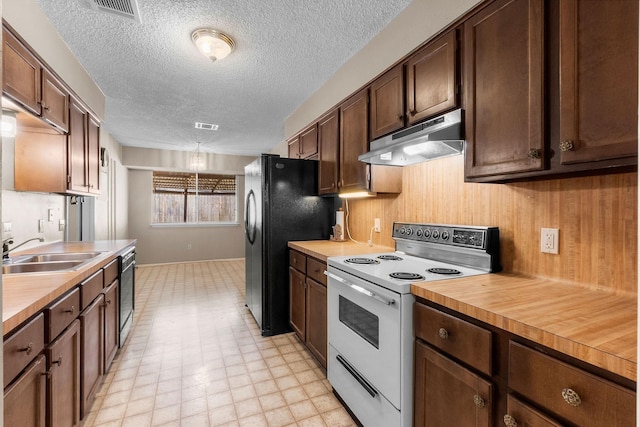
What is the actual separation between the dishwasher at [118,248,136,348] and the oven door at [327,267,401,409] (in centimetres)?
176

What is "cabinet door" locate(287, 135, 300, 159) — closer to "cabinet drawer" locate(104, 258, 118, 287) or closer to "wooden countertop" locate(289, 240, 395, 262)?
"wooden countertop" locate(289, 240, 395, 262)

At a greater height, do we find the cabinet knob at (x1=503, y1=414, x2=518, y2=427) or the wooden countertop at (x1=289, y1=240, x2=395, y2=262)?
the wooden countertop at (x1=289, y1=240, x2=395, y2=262)

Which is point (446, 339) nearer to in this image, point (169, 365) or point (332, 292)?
point (332, 292)

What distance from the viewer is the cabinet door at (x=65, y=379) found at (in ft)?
4.27

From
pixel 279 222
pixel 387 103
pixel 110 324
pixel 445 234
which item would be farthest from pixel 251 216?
pixel 445 234

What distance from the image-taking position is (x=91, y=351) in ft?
5.96

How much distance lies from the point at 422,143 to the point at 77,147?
2.80 meters

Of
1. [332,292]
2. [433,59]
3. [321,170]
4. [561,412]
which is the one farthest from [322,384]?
[433,59]

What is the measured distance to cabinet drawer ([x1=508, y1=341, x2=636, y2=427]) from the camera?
2.54 ft

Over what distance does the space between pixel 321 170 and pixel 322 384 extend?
6.01ft

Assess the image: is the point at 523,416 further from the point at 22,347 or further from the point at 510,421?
the point at 22,347

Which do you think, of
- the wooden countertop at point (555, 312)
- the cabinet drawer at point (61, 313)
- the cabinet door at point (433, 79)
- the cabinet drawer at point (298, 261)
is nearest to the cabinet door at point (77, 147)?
the cabinet drawer at point (61, 313)

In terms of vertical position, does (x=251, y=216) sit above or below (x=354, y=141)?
below

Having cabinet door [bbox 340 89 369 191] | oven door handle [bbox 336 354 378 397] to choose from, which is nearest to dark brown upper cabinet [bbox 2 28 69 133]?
cabinet door [bbox 340 89 369 191]
